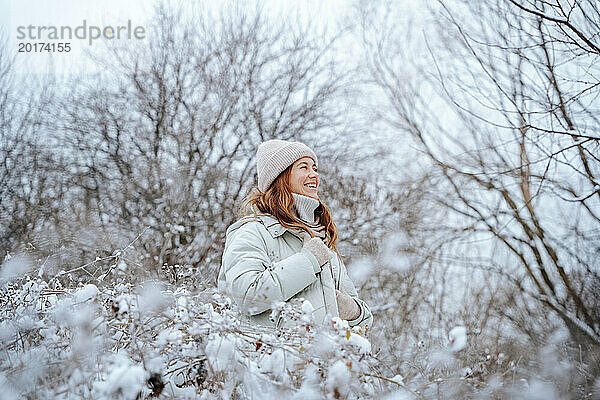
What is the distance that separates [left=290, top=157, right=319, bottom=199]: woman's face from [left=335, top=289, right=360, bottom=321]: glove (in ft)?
1.06

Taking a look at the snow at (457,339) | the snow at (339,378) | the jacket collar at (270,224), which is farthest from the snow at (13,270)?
the snow at (457,339)

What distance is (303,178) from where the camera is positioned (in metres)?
1.79

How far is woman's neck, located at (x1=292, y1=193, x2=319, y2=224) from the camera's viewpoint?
1.75 meters

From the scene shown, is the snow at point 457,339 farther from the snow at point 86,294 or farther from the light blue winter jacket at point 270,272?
the snow at point 86,294

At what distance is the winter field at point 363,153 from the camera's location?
3857mm

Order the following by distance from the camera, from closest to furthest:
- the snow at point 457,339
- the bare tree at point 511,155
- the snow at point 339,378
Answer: the snow at point 339,378 < the snow at point 457,339 < the bare tree at point 511,155

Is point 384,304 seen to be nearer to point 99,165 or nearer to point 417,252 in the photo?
point 417,252

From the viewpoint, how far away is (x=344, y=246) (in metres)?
4.94

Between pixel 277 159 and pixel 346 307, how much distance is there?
514 mm

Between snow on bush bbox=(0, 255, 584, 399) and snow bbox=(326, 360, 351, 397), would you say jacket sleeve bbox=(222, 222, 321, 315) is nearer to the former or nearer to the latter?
snow on bush bbox=(0, 255, 584, 399)

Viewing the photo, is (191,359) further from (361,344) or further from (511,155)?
(511,155)

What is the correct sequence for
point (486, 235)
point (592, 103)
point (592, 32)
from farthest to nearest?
point (486, 235), point (592, 103), point (592, 32)

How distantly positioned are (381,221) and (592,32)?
7.55 ft

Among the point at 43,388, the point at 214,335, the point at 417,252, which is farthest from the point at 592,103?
the point at 43,388
